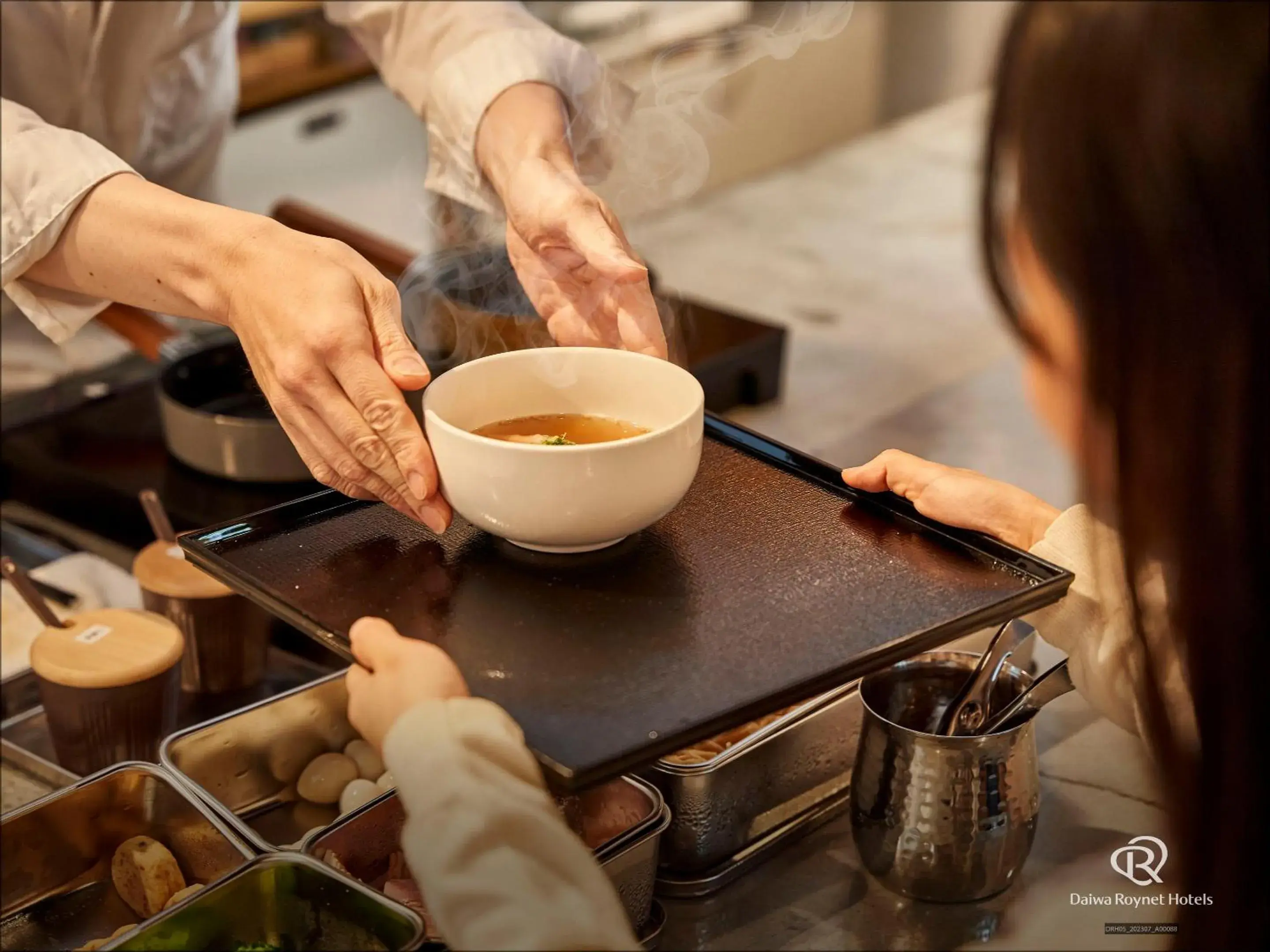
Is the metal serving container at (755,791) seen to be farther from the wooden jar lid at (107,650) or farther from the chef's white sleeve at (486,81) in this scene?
the chef's white sleeve at (486,81)

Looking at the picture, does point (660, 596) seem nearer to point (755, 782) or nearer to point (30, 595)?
point (755, 782)

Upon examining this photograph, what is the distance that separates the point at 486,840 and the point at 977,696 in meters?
0.45

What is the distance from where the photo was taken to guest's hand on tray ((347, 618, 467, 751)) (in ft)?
2.61

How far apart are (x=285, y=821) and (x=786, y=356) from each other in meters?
1.06

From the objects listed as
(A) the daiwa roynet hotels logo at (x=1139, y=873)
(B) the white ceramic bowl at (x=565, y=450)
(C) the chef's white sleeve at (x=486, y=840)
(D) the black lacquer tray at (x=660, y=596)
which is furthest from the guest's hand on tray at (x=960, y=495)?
(C) the chef's white sleeve at (x=486, y=840)

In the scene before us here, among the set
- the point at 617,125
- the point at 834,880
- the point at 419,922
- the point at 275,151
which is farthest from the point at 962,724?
the point at 275,151

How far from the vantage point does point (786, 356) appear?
1.98 metres

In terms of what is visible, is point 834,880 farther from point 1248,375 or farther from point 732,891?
point 1248,375

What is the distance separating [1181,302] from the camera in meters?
0.77

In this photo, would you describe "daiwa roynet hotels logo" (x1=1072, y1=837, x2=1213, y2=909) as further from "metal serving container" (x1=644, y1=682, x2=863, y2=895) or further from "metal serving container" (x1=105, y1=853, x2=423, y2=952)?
"metal serving container" (x1=105, y1=853, x2=423, y2=952)

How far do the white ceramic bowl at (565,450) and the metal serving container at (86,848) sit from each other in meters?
0.32

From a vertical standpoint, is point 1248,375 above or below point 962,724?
above

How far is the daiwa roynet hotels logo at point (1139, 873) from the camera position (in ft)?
3.52

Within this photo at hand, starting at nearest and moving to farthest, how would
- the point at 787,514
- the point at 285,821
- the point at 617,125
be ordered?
the point at 787,514, the point at 285,821, the point at 617,125
